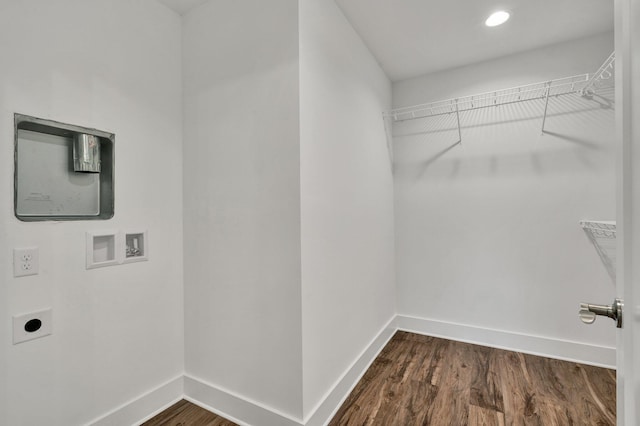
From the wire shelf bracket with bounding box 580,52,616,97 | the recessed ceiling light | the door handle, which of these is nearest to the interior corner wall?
the door handle

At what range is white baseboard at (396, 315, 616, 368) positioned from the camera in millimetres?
2106

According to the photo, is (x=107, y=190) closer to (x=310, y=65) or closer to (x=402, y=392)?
(x=310, y=65)

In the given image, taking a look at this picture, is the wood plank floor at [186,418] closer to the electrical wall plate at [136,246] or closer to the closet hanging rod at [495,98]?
the electrical wall plate at [136,246]

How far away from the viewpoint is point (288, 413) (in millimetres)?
1442

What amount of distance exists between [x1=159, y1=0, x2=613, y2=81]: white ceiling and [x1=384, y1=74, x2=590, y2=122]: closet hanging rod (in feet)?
1.09

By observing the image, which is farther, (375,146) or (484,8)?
(375,146)

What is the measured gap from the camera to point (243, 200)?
1607 mm

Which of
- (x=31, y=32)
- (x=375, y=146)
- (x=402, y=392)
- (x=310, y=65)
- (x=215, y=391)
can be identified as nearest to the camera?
(x=31, y=32)

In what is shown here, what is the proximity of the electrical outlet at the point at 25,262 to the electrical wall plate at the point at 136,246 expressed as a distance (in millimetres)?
359

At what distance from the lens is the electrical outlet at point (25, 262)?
1198 millimetres

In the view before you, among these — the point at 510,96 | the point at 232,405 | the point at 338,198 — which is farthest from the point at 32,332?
the point at 510,96

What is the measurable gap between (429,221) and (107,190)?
96.6 inches

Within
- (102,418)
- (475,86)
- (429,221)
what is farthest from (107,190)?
(475,86)

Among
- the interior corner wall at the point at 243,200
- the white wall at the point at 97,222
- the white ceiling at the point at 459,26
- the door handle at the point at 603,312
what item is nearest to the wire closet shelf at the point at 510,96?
the white ceiling at the point at 459,26
